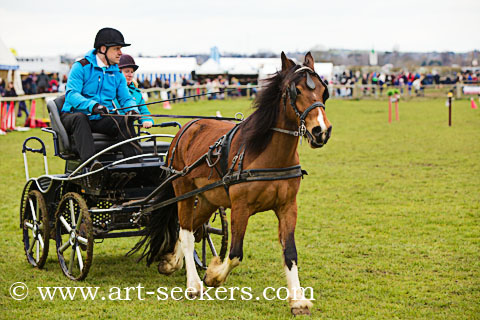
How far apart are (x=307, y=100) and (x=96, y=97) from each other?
2.89 meters

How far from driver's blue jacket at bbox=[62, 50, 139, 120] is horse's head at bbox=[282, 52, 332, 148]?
228cm

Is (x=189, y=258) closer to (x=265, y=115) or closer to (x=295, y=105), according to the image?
(x=265, y=115)

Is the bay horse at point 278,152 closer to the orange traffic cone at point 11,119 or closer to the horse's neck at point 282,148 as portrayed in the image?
the horse's neck at point 282,148

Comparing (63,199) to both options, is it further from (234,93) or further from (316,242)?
(234,93)

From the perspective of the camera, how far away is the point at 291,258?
523 centimetres

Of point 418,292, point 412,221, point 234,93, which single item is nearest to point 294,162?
point 418,292

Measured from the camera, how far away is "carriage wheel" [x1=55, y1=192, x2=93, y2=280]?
6230 mm

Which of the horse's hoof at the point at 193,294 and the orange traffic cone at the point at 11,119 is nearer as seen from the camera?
the horse's hoof at the point at 193,294

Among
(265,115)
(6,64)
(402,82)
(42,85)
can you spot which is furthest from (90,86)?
(402,82)

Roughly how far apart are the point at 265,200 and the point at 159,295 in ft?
5.18

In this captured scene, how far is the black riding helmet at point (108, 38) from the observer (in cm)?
672

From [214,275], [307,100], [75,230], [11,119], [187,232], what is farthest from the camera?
[11,119]

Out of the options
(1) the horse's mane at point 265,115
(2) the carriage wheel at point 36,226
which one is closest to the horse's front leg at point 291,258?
(1) the horse's mane at point 265,115
